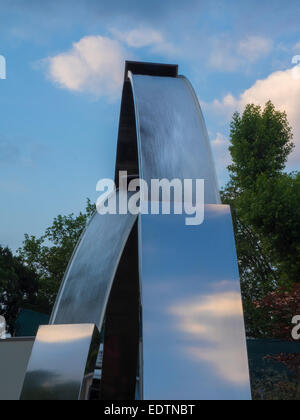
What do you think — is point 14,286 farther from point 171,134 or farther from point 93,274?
point 171,134

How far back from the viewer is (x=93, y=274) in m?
7.69

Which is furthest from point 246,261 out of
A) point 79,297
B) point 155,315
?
point 155,315

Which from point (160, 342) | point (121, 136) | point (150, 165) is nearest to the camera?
point (160, 342)

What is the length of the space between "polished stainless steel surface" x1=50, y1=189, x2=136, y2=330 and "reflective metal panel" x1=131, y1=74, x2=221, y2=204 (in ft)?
3.90

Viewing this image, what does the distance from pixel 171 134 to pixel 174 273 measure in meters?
3.10

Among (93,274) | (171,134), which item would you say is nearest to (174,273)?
(93,274)

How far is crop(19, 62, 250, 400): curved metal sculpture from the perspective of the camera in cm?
495

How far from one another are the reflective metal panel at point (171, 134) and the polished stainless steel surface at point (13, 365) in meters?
12.0

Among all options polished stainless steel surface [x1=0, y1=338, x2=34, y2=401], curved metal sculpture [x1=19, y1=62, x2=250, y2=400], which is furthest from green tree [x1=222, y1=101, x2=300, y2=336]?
curved metal sculpture [x1=19, y1=62, x2=250, y2=400]

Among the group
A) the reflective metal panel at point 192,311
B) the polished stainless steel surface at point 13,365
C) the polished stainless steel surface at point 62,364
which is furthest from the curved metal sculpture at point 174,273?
the polished stainless steel surface at point 13,365

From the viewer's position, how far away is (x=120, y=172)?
11.1 meters
